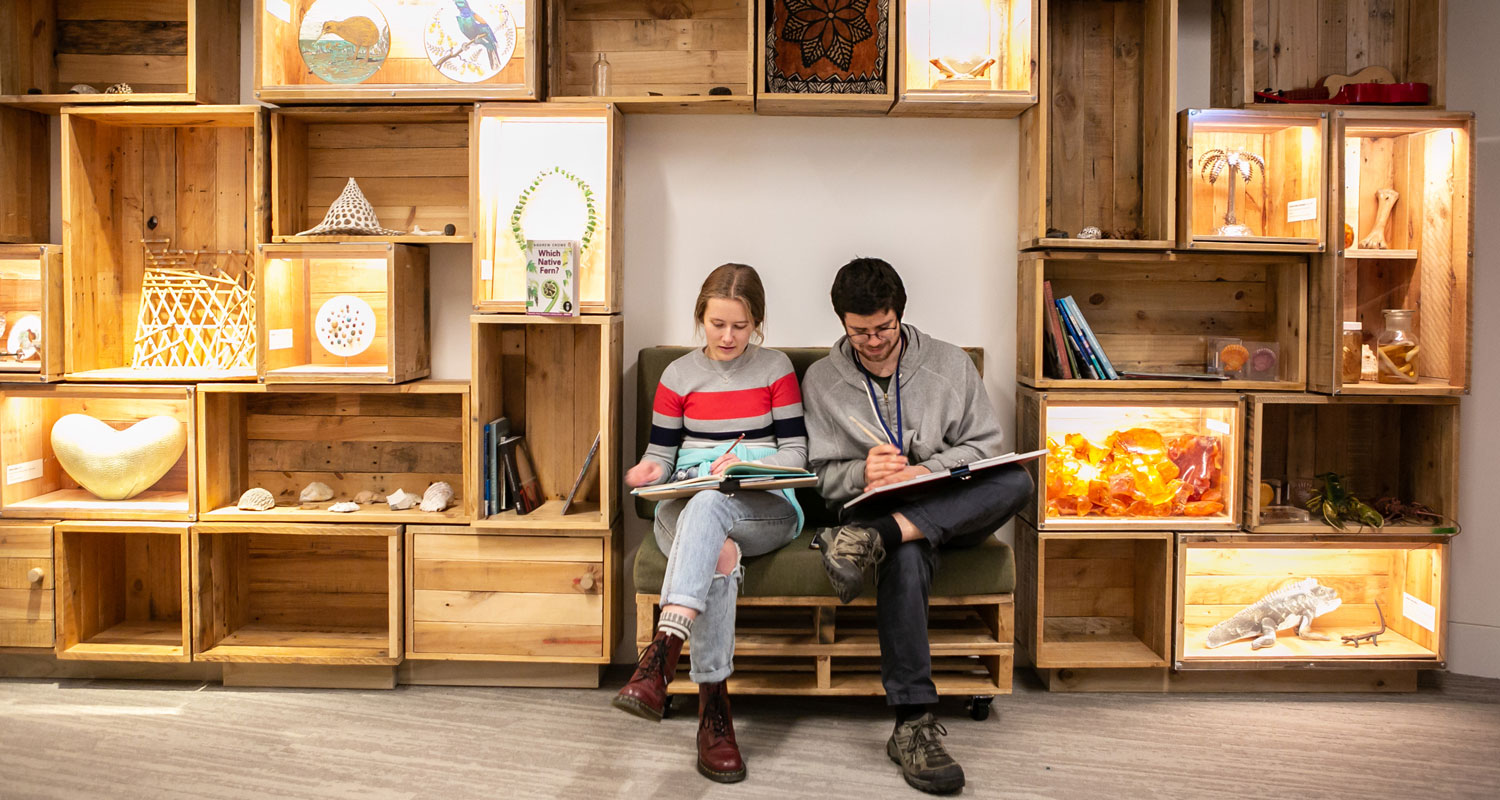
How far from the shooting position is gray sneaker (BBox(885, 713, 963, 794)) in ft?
7.15

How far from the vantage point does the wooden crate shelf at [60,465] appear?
9.36 feet

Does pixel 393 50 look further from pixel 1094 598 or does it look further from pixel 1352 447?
pixel 1352 447

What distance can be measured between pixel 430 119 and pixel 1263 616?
9.51ft

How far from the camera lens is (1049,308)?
2859mm

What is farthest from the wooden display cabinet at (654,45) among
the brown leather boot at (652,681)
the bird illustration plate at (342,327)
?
the brown leather boot at (652,681)

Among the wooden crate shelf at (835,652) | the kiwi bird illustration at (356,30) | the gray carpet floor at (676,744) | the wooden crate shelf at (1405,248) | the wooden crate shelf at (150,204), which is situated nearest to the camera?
the gray carpet floor at (676,744)

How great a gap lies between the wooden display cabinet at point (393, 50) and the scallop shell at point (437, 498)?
1.13 metres

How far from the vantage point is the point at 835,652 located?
8.42 feet

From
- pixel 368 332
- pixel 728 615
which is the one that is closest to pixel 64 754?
pixel 368 332

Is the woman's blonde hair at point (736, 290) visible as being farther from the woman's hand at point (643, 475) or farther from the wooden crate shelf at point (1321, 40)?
the wooden crate shelf at point (1321, 40)

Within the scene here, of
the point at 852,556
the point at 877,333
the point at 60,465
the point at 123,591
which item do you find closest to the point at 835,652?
the point at 852,556

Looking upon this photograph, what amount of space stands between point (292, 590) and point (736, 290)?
5.91 ft

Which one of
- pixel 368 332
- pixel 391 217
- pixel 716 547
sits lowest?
pixel 716 547

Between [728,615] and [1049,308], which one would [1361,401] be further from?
[728,615]
